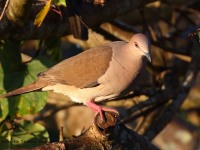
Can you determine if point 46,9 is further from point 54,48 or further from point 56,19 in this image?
point 54,48

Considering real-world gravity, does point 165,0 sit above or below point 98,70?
below

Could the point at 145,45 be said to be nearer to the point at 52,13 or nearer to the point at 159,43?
the point at 52,13

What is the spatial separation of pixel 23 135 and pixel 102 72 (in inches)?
44.4

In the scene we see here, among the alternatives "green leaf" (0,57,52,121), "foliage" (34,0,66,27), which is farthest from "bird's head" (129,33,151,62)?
"green leaf" (0,57,52,121)

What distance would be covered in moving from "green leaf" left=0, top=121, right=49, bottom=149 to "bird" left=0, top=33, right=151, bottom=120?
62 centimetres

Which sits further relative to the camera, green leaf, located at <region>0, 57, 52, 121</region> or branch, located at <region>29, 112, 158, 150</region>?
green leaf, located at <region>0, 57, 52, 121</region>

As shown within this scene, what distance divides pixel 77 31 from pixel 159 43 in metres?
1.90

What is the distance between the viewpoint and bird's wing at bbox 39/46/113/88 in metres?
4.26

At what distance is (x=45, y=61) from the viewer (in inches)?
200

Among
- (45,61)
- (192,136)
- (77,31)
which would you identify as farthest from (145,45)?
(192,136)

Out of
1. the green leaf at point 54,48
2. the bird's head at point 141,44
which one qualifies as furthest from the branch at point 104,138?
the green leaf at point 54,48

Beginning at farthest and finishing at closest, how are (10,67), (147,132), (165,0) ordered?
(165,0) → (147,132) → (10,67)

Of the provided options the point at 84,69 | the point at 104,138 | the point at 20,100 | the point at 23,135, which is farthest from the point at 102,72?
the point at 23,135

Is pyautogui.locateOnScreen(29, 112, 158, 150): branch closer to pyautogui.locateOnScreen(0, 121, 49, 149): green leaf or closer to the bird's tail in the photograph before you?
the bird's tail
